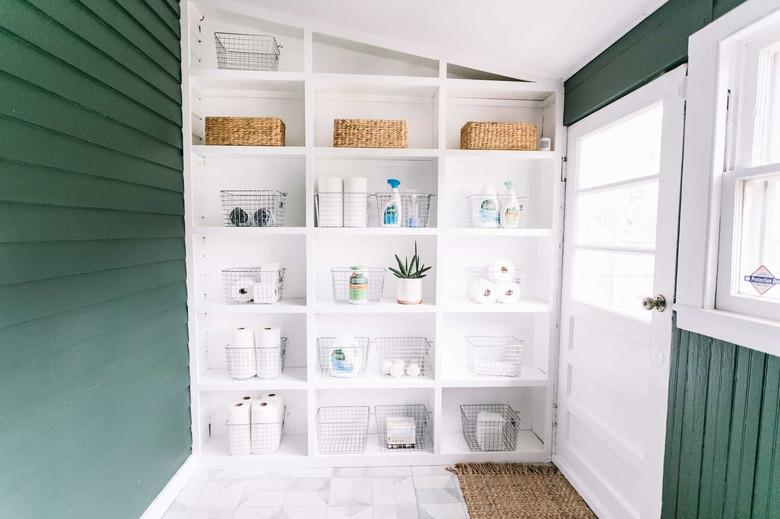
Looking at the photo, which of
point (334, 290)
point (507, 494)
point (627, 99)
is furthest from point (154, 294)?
point (627, 99)

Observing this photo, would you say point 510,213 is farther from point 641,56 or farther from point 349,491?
point 349,491

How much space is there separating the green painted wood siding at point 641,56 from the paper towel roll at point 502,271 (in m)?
0.84

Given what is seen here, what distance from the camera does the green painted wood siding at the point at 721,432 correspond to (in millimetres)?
1052

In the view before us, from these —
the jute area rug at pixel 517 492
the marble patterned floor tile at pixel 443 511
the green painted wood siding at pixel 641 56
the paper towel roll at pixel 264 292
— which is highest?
the green painted wood siding at pixel 641 56

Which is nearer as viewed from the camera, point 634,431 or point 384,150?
point 634,431

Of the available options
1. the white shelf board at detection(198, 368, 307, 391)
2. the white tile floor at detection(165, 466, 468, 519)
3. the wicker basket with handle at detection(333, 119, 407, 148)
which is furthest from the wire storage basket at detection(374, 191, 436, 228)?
the white tile floor at detection(165, 466, 468, 519)

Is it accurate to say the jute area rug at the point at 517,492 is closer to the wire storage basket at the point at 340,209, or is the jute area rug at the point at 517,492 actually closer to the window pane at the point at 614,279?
the window pane at the point at 614,279

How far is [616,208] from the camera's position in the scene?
1.76 m

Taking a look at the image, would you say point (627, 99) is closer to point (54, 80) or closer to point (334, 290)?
point (334, 290)

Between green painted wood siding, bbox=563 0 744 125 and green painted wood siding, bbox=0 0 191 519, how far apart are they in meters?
2.03

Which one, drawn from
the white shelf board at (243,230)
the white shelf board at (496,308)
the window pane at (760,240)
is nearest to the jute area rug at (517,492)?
the white shelf board at (496,308)

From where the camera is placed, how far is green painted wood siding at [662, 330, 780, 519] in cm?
105

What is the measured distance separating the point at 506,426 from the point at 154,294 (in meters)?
1.99

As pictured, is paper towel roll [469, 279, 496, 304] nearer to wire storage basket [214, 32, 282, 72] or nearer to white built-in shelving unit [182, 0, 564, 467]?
white built-in shelving unit [182, 0, 564, 467]
